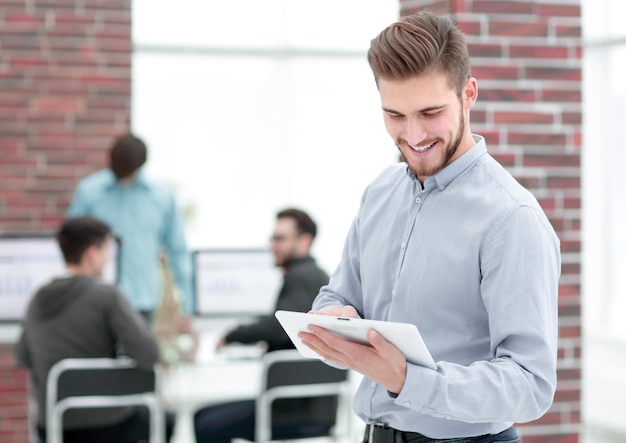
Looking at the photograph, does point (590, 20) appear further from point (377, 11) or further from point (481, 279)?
point (481, 279)

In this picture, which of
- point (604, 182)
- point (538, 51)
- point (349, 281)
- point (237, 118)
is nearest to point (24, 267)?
point (538, 51)

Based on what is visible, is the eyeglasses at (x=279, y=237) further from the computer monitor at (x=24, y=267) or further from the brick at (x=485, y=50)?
the brick at (x=485, y=50)

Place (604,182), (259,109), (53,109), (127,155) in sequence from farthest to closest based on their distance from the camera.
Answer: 1. (259,109)
2. (604,182)
3. (53,109)
4. (127,155)

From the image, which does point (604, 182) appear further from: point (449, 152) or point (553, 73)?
point (449, 152)

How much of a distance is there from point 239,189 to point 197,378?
140 centimetres

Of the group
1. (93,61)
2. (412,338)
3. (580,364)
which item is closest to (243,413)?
(580,364)

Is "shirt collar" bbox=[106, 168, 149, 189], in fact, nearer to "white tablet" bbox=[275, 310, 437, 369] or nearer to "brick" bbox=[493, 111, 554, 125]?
"brick" bbox=[493, 111, 554, 125]

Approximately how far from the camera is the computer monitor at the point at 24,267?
13.9 ft

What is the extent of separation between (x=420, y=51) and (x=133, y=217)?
2.98 m

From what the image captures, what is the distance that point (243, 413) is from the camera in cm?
381

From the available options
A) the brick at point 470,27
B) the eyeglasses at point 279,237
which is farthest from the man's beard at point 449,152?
the eyeglasses at point 279,237

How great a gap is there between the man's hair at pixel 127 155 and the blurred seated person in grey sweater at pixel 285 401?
0.74m

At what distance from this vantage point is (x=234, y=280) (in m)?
4.50

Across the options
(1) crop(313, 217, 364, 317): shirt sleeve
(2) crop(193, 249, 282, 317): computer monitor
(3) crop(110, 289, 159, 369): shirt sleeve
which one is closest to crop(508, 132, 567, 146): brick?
(1) crop(313, 217, 364, 317): shirt sleeve
